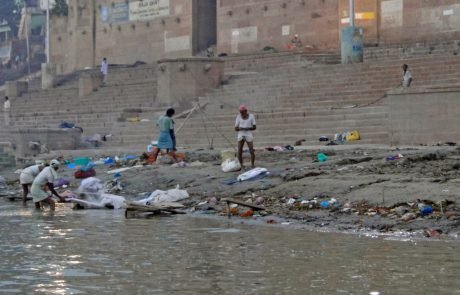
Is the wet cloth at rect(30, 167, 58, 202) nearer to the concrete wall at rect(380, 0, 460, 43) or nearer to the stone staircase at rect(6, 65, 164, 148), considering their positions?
the stone staircase at rect(6, 65, 164, 148)

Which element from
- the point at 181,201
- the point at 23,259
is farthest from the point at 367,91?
the point at 23,259

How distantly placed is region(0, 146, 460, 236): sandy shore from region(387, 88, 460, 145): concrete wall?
0.99m

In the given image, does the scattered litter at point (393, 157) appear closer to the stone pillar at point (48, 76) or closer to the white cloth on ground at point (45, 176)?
the white cloth on ground at point (45, 176)

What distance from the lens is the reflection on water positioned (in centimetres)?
841

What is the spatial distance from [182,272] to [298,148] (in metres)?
12.0

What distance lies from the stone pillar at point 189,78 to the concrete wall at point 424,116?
11338mm

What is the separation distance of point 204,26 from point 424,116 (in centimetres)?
2485

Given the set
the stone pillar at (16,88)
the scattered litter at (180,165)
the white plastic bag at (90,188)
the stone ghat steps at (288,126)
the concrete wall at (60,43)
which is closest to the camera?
the white plastic bag at (90,188)

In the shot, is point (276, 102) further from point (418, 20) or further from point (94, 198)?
point (94, 198)

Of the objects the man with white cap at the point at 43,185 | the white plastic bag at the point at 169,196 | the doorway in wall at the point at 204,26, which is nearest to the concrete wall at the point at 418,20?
the doorway in wall at the point at 204,26

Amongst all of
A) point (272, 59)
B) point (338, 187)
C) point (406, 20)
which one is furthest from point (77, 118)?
point (338, 187)

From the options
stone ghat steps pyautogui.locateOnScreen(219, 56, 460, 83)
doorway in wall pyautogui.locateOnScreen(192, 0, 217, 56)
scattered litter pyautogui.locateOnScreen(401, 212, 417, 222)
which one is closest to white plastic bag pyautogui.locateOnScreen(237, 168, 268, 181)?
scattered litter pyautogui.locateOnScreen(401, 212, 417, 222)

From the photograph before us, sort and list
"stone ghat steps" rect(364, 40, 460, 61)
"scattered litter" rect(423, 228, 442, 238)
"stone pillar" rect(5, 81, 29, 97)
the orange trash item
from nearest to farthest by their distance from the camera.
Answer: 1. "scattered litter" rect(423, 228, 442, 238)
2. the orange trash item
3. "stone ghat steps" rect(364, 40, 460, 61)
4. "stone pillar" rect(5, 81, 29, 97)

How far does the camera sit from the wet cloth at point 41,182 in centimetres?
1672
